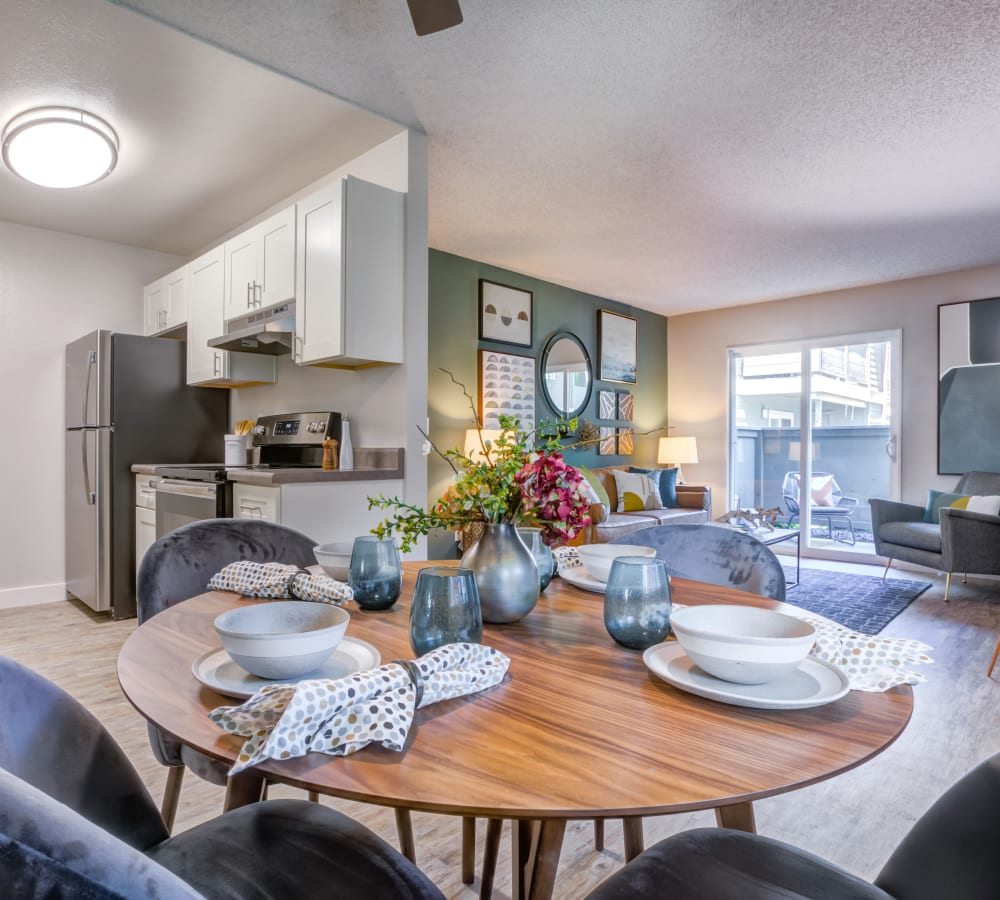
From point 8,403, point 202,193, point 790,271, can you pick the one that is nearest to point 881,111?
point 790,271

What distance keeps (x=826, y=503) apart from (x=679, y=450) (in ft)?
4.66

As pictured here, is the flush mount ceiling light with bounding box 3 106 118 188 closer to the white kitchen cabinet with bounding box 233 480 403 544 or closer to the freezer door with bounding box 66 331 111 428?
the freezer door with bounding box 66 331 111 428

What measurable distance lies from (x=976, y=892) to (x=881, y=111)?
3145 mm

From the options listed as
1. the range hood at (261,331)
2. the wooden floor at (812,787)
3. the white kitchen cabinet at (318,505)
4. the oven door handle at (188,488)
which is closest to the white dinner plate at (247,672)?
the wooden floor at (812,787)

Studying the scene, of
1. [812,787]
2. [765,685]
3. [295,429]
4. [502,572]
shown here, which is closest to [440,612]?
[502,572]

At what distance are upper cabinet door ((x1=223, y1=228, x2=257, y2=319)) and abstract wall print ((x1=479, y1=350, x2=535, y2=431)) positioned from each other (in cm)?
205

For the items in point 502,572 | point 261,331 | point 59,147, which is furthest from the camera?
point 261,331

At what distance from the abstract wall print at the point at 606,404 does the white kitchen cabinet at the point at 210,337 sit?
10.5 ft

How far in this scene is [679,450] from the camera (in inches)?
255

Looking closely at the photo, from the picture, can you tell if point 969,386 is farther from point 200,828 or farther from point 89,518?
point 89,518

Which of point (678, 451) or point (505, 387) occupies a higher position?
point (505, 387)

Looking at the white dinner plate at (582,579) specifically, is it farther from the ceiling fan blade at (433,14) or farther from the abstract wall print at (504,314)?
the abstract wall print at (504,314)

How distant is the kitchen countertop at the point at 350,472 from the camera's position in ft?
8.71

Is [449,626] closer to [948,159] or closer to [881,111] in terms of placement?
[881,111]
